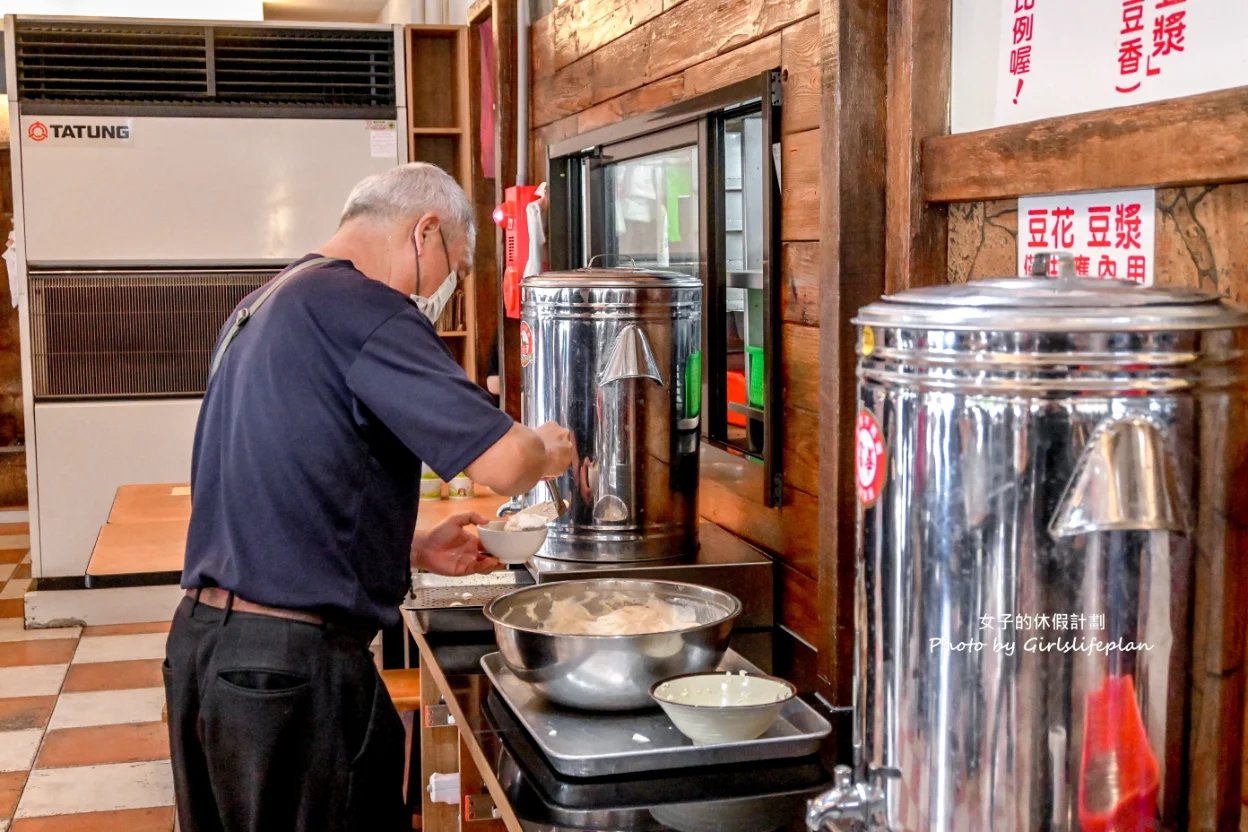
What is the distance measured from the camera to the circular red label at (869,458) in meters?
1.22

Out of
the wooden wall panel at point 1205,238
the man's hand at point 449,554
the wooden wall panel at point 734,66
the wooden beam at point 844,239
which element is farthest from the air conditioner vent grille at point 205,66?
the wooden wall panel at point 1205,238

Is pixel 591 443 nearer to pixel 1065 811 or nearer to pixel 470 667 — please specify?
pixel 470 667

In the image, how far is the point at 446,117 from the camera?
6570 millimetres

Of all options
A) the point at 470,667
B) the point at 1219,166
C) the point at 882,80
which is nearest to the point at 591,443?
the point at 470,667

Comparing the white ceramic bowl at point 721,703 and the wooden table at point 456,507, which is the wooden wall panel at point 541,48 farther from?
the white ceramic bowl at point 721,703

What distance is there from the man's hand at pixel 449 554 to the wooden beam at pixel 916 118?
107 centimetres

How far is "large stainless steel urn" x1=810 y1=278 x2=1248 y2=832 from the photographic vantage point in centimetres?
108

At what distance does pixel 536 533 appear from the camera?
96.7 inches

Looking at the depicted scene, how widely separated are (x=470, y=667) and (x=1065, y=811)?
4.21ft

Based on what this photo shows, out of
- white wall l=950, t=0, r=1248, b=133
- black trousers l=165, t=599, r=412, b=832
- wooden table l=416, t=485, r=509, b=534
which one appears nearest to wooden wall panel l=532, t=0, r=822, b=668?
white wall l=950, t=0, r=1248, b=133

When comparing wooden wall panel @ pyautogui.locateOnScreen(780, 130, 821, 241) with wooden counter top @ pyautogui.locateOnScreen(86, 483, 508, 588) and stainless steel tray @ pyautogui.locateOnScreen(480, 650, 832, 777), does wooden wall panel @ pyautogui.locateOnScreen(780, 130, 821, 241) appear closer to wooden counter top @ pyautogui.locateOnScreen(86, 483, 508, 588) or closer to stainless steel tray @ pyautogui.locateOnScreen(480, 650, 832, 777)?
stainless steel tray @ pyautogui.locateOnScreen(480, 650, 832, 777)

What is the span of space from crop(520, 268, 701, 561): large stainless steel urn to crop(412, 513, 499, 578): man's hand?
14 cm

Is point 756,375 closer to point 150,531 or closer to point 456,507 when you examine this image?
point 456,507

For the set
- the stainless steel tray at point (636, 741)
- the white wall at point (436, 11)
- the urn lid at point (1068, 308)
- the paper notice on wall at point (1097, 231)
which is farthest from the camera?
the white wall at point (436, 11)
